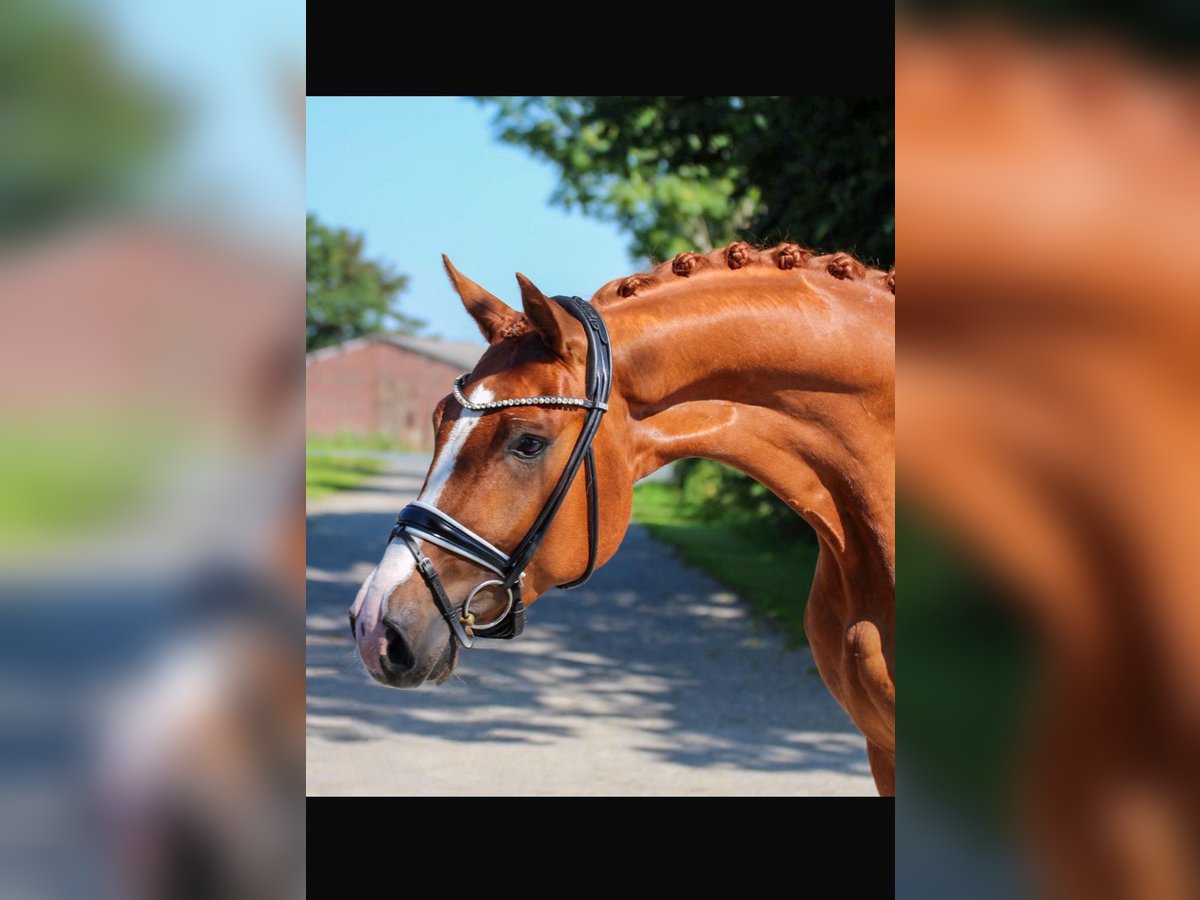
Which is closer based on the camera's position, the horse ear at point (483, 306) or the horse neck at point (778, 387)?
the horse neck at point (778, 387)

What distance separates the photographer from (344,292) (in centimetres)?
5603

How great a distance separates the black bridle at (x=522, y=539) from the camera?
84.4 inches

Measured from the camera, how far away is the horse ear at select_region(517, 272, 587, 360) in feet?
7.11

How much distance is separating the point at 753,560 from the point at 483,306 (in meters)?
11.5
